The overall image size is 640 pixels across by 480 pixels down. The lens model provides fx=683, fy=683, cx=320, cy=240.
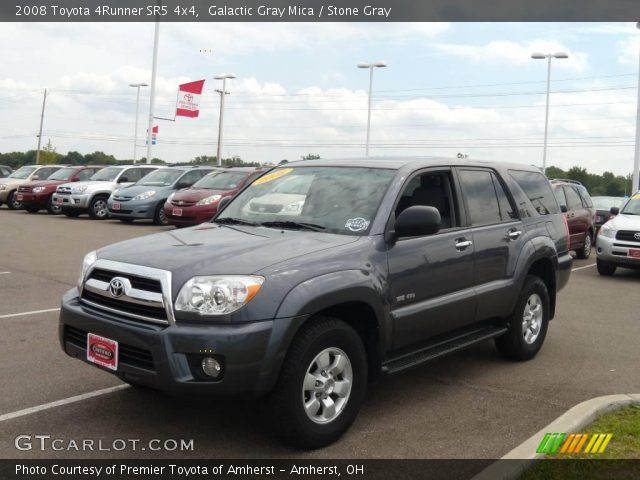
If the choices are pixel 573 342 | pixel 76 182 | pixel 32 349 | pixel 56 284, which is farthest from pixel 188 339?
pixel 76 182

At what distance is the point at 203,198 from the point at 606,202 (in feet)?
45.5

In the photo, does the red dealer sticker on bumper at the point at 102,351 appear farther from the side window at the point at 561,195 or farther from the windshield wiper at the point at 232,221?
the side window at the point at 561,195

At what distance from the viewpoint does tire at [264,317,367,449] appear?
3.86 metres

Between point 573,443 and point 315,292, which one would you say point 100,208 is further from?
point 573,443

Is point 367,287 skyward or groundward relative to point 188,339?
skyward

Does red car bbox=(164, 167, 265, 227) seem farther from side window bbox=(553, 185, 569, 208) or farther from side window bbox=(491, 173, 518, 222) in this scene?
side window bbox=(491, 173, 518, 222)

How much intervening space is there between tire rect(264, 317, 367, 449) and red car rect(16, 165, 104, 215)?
2010 centimetres

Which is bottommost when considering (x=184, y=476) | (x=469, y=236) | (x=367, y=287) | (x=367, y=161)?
(x=184, y=476)

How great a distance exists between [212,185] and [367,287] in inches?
566

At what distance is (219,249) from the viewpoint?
13.8 feet

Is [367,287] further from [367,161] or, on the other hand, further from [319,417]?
[367,161]

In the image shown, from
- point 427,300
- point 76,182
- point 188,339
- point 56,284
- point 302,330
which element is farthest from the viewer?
point 76,182

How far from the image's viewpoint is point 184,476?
3717 mm

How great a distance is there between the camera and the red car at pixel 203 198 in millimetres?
17125
